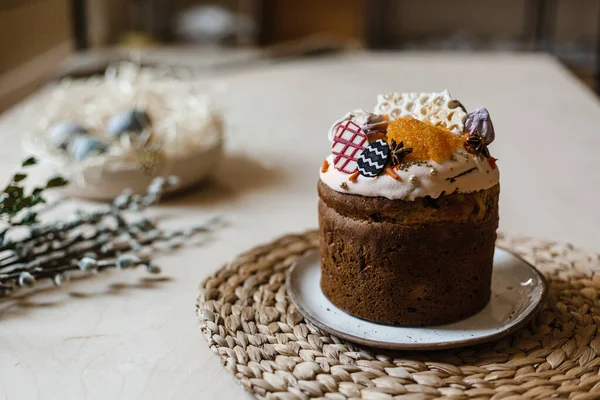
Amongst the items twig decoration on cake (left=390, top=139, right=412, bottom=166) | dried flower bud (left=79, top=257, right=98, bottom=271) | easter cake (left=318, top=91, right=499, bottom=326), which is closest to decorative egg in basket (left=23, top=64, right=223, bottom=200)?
dried flower bud (left=79, top=257, right=98, bottom=271)

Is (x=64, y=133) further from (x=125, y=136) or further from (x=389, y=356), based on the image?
(x=389, y=356)

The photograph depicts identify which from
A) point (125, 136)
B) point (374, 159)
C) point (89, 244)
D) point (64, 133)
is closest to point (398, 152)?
point (374, 159)

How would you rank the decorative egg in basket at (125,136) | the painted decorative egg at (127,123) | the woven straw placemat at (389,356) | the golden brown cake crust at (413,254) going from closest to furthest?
1. the woven straw placemat at (389,356)
2. the golden brown cake crust at (413,254)
3. the decorative egg in basket at (125,136)
4. the painted decorative egg at (127,123)

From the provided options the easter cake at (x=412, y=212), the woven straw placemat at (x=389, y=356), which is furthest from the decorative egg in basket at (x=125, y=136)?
the easter cake at (x=412, y=212)

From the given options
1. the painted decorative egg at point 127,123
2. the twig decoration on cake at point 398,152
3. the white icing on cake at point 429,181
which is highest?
the twig decoration on cake at point 398,152

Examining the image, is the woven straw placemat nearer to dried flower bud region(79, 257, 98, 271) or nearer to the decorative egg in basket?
dried flower bud region(79, 257, 98, 271)

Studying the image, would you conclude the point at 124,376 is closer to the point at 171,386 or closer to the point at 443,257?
the point at 171,386

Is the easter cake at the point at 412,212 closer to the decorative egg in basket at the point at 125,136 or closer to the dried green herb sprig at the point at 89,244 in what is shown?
the dried green herb sprig at the point at 89,244
